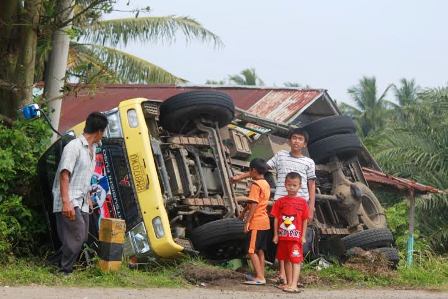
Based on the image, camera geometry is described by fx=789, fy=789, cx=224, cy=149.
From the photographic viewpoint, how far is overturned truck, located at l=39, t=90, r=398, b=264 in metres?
7.96

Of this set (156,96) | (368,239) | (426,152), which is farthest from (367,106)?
(368,239)

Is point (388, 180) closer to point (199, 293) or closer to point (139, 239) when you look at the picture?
point (139, 239)

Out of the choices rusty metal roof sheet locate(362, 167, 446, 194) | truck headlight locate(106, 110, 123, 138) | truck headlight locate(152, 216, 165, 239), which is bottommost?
truck headlight locate(152, 216, 165, 239)

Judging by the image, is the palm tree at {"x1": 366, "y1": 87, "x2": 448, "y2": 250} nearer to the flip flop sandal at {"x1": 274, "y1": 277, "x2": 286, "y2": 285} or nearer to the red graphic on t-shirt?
the flip flop sandal at {"x1": 274, "y1": 277, "x2": 286, "y2": 285}

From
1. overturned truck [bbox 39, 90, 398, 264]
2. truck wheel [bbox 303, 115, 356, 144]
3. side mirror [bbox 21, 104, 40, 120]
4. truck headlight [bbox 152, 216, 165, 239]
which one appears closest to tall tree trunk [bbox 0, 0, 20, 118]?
side mirror [bbox 21, 104, 40, 120]

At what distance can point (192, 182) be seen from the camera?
8.48 m

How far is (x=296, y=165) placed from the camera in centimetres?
818

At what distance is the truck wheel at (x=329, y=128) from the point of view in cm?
1004

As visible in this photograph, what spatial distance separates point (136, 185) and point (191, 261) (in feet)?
3.12

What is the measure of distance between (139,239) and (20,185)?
5.01 feet

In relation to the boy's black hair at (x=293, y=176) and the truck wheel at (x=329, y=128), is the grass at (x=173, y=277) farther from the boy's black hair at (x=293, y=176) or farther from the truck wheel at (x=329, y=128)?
the truck wheel at (x=329, y=128)

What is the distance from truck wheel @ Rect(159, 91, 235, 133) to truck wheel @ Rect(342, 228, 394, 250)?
204 cm

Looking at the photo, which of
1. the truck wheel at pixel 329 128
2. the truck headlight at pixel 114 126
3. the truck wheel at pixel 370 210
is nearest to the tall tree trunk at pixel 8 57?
the truck headlight at pixel 114 126

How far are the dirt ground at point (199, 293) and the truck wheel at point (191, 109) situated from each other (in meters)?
2.20
